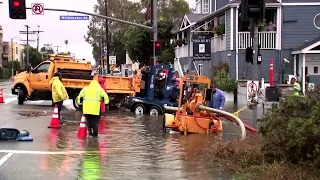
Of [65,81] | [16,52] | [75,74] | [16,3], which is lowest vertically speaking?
[65,81]

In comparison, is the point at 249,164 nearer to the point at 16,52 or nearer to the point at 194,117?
the point at 194,117

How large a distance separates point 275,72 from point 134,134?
59.3 ft

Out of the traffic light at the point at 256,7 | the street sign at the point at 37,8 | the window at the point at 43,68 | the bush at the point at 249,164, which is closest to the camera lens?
the bush at the point at 249,164

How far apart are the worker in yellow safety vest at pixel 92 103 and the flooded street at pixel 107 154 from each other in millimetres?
449

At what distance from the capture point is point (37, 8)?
2391 cm

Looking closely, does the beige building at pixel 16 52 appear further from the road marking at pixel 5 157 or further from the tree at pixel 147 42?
the road marking at pixel 5 157

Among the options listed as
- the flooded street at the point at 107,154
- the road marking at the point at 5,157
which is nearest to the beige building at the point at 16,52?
the flooded street at the point at 107,154

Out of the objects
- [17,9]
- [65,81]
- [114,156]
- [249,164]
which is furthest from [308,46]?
[249,164]

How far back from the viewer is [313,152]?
688cm

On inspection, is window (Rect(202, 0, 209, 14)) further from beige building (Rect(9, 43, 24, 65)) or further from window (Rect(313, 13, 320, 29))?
beige building (Rect(9, 43, 24, 65))

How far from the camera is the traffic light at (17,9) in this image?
73.8 ft

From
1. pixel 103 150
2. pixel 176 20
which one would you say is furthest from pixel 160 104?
pixel 176 20

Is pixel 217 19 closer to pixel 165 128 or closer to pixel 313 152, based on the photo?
pixel 165 128

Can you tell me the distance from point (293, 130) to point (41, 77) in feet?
55.9
